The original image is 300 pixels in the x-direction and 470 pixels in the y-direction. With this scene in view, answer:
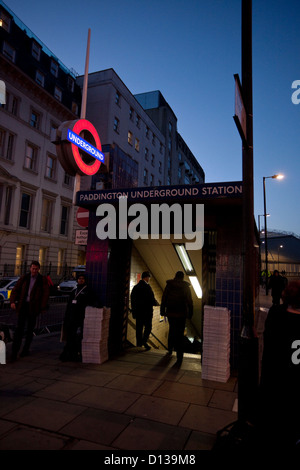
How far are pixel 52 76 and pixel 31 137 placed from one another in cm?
744

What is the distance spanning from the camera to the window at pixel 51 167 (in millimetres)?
27922

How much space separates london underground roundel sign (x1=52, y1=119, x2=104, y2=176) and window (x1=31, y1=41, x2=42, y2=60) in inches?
962

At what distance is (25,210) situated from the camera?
25578 millimetres

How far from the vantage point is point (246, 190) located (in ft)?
12.2

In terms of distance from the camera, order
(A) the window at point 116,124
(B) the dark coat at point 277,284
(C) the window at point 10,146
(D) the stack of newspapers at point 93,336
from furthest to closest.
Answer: (A) the window at point 116,124
(C) the window at point 10,146
(B) the dark coat at point 277,284
(D) the stack of newspapers at point 93,336

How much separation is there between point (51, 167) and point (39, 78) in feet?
26.3

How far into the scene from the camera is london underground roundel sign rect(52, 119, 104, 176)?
7.15 metres

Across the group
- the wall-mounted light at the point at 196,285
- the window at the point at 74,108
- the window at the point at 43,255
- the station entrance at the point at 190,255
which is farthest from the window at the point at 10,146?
the wall-mounted light at the point at 196,285

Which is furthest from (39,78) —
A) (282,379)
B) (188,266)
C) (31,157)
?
(282,379)

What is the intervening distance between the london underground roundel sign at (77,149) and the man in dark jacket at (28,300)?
105 inches

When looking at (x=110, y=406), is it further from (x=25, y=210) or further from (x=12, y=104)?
(x=12, y=104)

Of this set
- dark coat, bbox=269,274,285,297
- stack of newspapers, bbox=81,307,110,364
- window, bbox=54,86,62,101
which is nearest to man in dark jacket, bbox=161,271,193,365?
stack of newspapers, bbox=81,307,110,364

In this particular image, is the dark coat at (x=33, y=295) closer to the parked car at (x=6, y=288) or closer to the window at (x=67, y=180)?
the parked car at (x=6, y=288)

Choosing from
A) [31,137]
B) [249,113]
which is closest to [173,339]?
[249,113]
